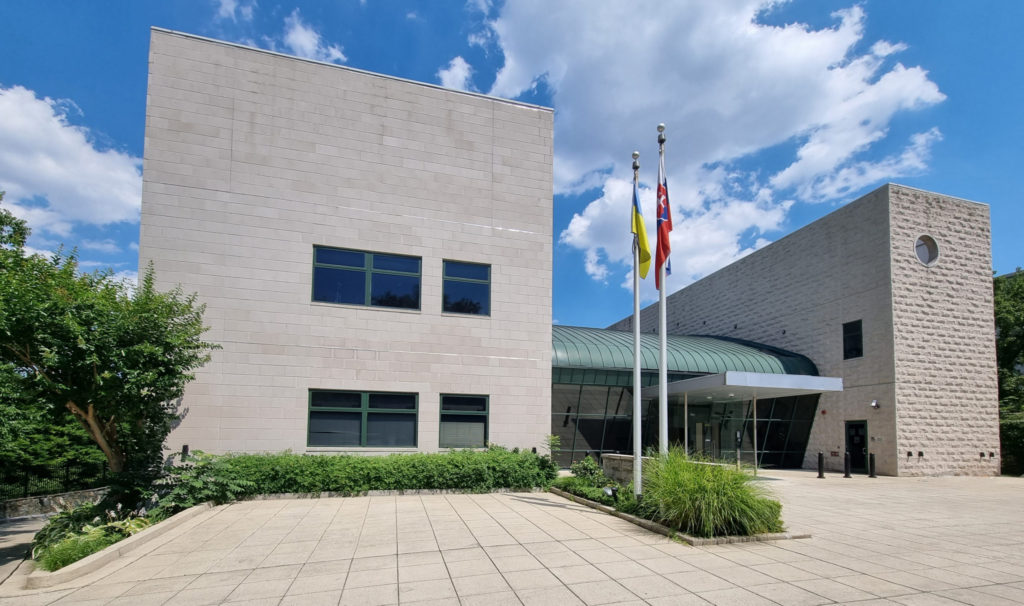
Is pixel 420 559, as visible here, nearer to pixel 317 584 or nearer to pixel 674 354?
pixel 317 584

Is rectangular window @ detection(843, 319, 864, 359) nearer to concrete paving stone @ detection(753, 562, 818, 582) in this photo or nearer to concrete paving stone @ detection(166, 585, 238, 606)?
concrete paving stone @ detection(753, 562, 818, 582)

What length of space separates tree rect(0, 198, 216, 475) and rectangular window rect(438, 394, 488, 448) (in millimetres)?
6430

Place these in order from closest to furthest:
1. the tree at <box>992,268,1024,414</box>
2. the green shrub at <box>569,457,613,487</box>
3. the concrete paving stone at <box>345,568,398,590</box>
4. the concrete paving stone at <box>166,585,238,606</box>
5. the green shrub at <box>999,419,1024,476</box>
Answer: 1. the concrete paving stone at <box>166,585,238,606</box>
2. the concrete paving stone at <box>345,568,398,590</box>
3. the green shrub at <box>569,457,613,487</box>
4. the green shrub at <box>999,419,1024,476</box>
5. the tree at <box>992,268,1024,414</box>

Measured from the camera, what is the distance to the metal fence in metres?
14.8

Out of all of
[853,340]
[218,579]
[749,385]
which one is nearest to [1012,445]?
[853,340]

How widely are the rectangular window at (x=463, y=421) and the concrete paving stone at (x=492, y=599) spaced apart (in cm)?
973

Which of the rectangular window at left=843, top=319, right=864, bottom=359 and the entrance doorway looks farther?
the rectangular window at left=843, top=319, right=864, bottom=359

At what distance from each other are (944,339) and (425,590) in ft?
81.8

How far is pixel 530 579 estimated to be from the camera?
7246 millimetres

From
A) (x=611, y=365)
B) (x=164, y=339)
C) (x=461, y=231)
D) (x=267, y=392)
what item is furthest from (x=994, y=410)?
(x=164, y=339)

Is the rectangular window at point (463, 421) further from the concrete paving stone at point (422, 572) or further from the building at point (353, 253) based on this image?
the concrete paving stone at point (422, 572)

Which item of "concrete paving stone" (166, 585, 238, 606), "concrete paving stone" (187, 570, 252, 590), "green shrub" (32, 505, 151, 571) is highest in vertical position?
"concrete paving stone" (166, 585, 238, 606)

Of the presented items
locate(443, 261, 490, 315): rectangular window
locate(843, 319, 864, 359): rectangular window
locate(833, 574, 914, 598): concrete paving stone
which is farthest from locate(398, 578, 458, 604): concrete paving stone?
locate(843, 319, 864, 359): rectangular window

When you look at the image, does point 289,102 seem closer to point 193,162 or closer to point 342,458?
point 193,162
